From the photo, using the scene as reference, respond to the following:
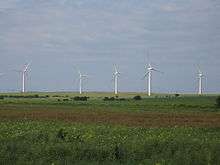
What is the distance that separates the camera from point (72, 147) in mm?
24531

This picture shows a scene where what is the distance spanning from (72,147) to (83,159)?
2279 mm

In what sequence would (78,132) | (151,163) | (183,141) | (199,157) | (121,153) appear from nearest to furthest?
(151,163) → (199,157) → (121,153) → (183,141) → (78,132)

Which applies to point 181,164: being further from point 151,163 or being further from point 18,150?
point 18,150

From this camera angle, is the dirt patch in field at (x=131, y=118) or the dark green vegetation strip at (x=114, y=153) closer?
the dark green vegetation strip at (x=114, y=153)

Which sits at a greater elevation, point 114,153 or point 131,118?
point 114,153

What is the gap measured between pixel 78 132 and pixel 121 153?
430 inches

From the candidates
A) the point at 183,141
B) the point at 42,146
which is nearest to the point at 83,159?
the point at 42,146

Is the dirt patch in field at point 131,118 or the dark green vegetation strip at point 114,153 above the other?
the dark green vegetation strip at point 114,153

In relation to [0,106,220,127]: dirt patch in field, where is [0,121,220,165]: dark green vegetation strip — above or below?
above

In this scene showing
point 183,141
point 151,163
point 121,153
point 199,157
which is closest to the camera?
point 151,163

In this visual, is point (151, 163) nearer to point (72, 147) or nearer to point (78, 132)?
point (72, 147)

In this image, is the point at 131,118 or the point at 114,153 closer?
the point at 114,153

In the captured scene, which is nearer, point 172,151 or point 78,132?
point 172,151

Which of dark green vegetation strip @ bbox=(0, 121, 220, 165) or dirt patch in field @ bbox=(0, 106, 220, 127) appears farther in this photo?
dirt patch in field @ bbox=(0, 106, 220, 127)
